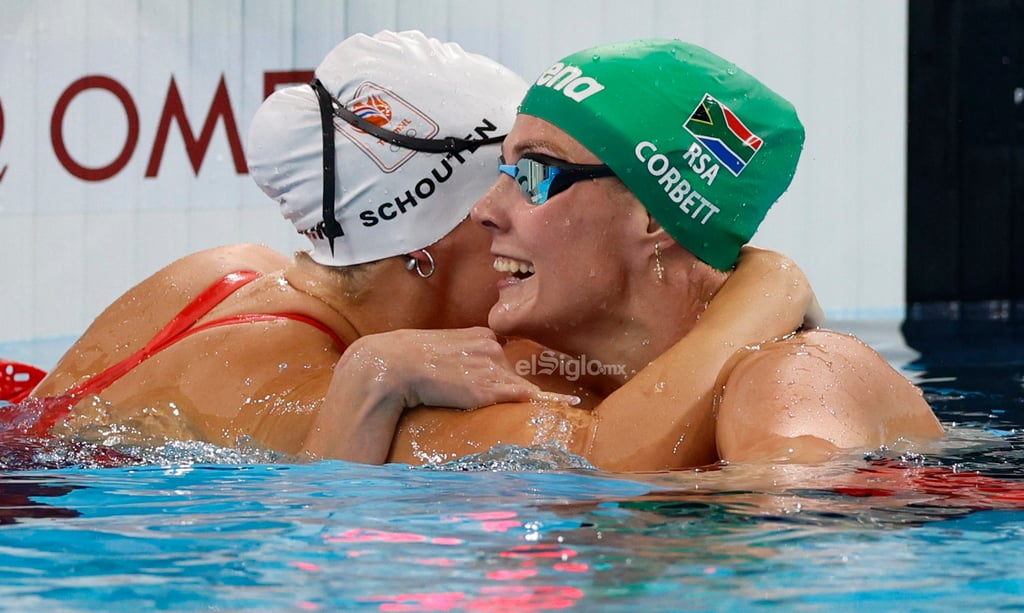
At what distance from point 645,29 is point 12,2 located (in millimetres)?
3390

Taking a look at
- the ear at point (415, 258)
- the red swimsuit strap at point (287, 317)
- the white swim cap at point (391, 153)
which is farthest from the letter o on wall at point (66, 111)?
the ear at point (415, 258)

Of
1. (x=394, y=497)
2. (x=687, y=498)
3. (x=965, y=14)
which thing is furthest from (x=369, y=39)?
(x=965, y=14)

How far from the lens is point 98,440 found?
351 cm

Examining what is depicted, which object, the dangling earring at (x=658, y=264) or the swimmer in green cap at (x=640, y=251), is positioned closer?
the swimmer in green cap at (x=640, y=251)

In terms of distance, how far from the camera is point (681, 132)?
2.99m

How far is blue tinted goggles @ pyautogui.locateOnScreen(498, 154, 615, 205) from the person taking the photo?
119 inches

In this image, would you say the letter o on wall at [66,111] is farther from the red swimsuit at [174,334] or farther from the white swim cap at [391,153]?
the white swim cap at [391,153]

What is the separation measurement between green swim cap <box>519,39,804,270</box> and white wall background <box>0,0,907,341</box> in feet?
15.0

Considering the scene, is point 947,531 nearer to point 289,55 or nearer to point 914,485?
point 914,485

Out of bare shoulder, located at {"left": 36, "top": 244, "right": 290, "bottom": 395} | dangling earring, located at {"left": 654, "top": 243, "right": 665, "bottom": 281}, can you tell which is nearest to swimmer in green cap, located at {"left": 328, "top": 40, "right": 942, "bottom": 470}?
dangling earring, located at {"left": 654, "top": 243, "right": 665, "bottom": 281}

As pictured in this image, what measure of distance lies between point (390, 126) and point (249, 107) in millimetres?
4124

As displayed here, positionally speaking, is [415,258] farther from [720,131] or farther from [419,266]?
[720,131]

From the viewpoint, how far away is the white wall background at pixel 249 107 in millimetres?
7016

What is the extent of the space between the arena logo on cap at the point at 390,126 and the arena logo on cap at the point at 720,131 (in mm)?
850
